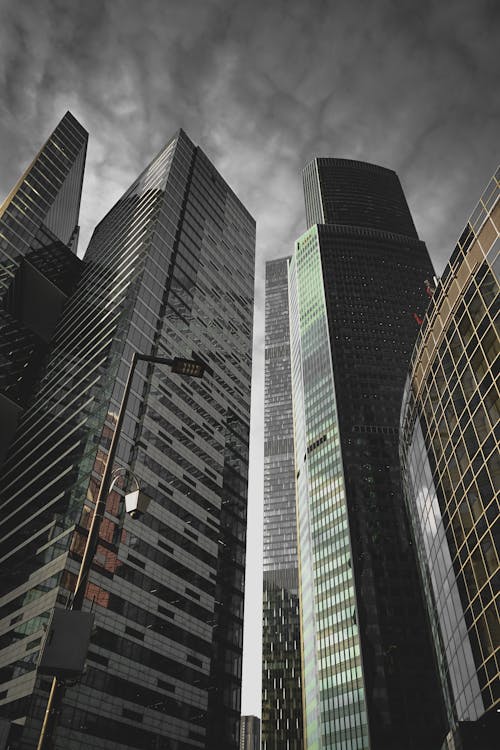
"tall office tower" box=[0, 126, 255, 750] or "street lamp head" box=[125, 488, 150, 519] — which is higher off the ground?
"tall office tower" box=[0, 126, 255, 750]

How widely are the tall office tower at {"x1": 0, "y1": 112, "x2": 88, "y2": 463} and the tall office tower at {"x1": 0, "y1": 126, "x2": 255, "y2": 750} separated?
653 centimetres

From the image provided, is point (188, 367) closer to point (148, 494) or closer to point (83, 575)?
point (83, 575)

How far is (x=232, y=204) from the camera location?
15162 cm

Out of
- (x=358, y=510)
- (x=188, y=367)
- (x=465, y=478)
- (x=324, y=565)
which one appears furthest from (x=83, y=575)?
(x=324, y=565)

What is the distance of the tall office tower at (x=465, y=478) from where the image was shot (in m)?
42.8

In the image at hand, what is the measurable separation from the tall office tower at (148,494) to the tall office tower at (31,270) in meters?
6.53

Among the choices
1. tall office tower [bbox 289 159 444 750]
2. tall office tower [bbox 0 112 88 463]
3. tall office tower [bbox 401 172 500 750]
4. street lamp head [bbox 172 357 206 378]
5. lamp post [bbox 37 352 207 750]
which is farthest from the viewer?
tall office tower [bbox 0 112 88 463]

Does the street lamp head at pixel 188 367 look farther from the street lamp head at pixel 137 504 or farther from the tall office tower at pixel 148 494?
the tall office tower at pixel 148 494

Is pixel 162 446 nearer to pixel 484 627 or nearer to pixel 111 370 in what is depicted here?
pixel 111 370

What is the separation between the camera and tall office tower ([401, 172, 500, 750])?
42.8 meters

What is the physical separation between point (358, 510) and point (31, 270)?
99.5 m

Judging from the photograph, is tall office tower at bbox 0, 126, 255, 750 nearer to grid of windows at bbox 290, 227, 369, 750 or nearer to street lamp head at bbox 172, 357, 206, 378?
grid of windows at bbox 290, 227, 369, 750

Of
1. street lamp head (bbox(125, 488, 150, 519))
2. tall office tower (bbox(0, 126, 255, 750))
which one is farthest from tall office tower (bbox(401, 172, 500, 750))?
street lamp head (bbox(125, 488, 150, 519))

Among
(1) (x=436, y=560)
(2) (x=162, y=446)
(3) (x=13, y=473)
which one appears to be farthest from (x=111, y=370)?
(1) (x=436, y=560)
